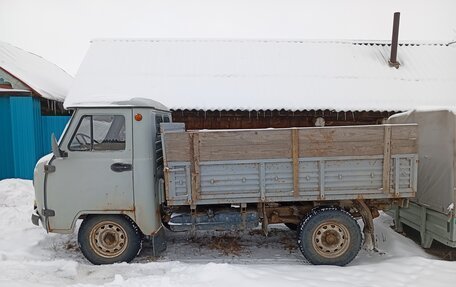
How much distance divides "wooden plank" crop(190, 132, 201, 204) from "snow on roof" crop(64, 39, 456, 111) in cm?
480

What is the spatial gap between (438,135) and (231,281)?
4.08m

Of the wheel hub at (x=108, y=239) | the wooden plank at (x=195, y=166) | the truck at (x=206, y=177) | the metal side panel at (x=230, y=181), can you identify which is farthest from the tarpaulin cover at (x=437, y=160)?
the wheel hub at (x=108, y=239)

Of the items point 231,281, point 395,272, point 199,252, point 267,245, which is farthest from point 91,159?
point 395,272

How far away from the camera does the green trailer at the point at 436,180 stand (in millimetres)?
5117

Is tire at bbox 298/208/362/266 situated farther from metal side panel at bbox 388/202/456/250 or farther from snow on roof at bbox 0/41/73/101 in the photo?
snow on roof at bbox 0/41/73/101

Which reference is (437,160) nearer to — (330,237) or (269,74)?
(330,237)

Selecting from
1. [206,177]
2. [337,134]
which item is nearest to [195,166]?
[206,177]

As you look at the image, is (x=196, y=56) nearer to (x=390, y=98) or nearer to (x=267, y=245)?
(x=390, y=98)

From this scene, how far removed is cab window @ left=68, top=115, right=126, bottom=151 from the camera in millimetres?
5012

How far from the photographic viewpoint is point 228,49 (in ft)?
40.4

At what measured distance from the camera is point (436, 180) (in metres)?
5.42

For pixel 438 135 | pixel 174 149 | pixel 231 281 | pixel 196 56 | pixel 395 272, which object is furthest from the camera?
pixel 196 56

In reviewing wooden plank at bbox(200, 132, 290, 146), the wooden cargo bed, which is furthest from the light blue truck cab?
wooden plank at bbox(200, 132, 290, 146)

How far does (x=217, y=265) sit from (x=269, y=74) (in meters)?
7.76
